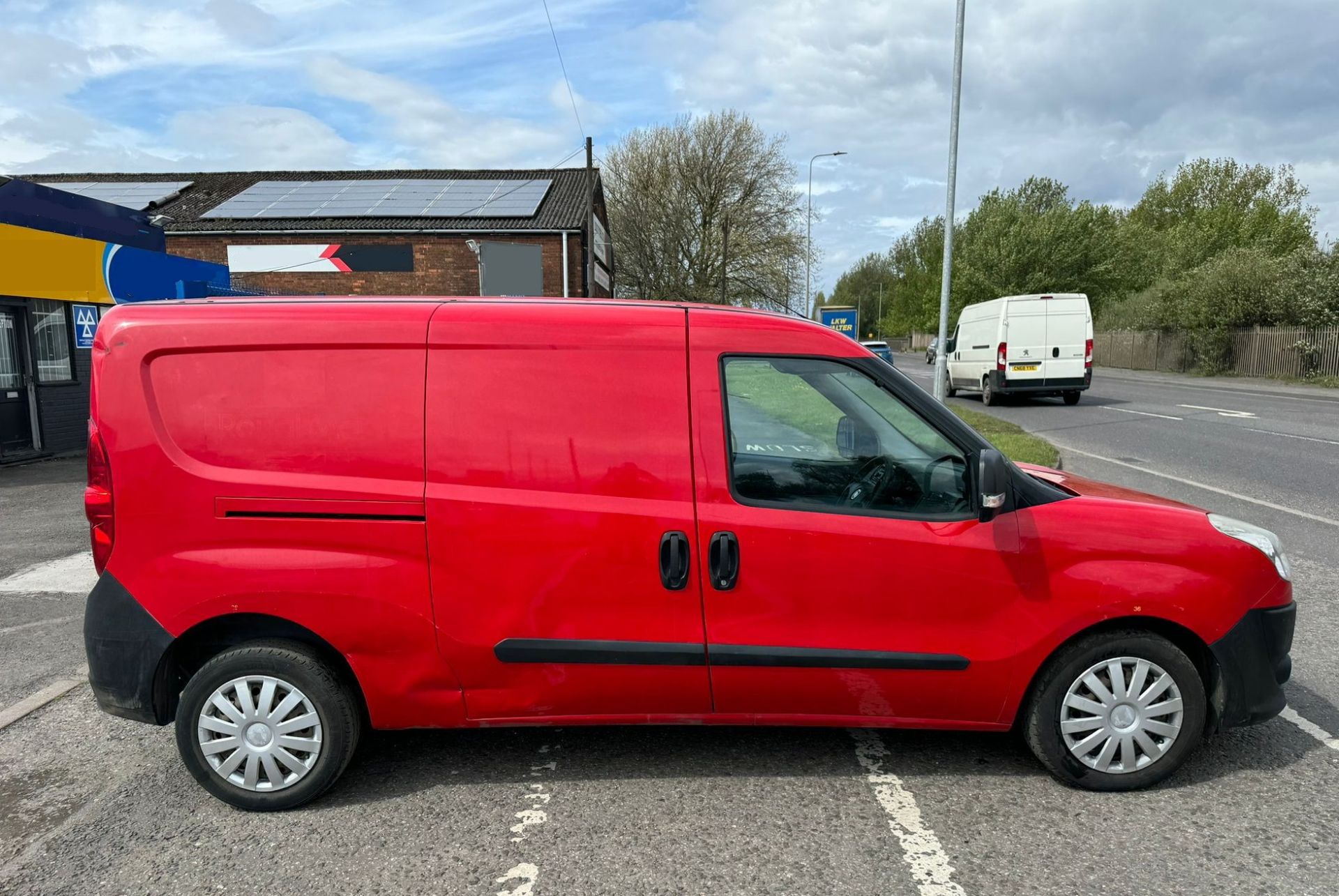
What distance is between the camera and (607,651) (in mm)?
2955

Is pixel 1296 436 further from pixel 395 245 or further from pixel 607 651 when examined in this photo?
pixel 395 245

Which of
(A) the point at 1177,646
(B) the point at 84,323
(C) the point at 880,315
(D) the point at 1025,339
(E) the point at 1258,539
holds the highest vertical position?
(C) the point at 880,315

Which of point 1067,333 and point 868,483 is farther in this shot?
point 1067,333

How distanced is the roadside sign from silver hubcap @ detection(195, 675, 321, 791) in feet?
42.9

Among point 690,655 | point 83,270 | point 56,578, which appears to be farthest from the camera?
point 83,270

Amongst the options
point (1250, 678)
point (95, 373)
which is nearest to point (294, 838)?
point (95, 373)

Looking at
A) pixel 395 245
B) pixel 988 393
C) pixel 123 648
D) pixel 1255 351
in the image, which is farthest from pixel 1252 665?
pixel 1255 351

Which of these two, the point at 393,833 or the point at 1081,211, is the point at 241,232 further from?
the point at 1081,211

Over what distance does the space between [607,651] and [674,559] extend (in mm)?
419

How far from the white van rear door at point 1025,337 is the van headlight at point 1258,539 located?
17.2 metres

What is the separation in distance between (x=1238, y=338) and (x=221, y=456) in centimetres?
3680

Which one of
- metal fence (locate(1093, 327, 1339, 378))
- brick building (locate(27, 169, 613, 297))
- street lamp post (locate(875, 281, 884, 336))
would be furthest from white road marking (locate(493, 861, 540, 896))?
street lamp post (locate(875, 281, 884, 336))

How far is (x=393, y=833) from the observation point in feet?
9.28

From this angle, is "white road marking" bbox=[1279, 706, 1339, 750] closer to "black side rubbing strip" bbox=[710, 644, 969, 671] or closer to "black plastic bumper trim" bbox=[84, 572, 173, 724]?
"black side rubbing strip" bbox=[710, 644, 969, 671]
